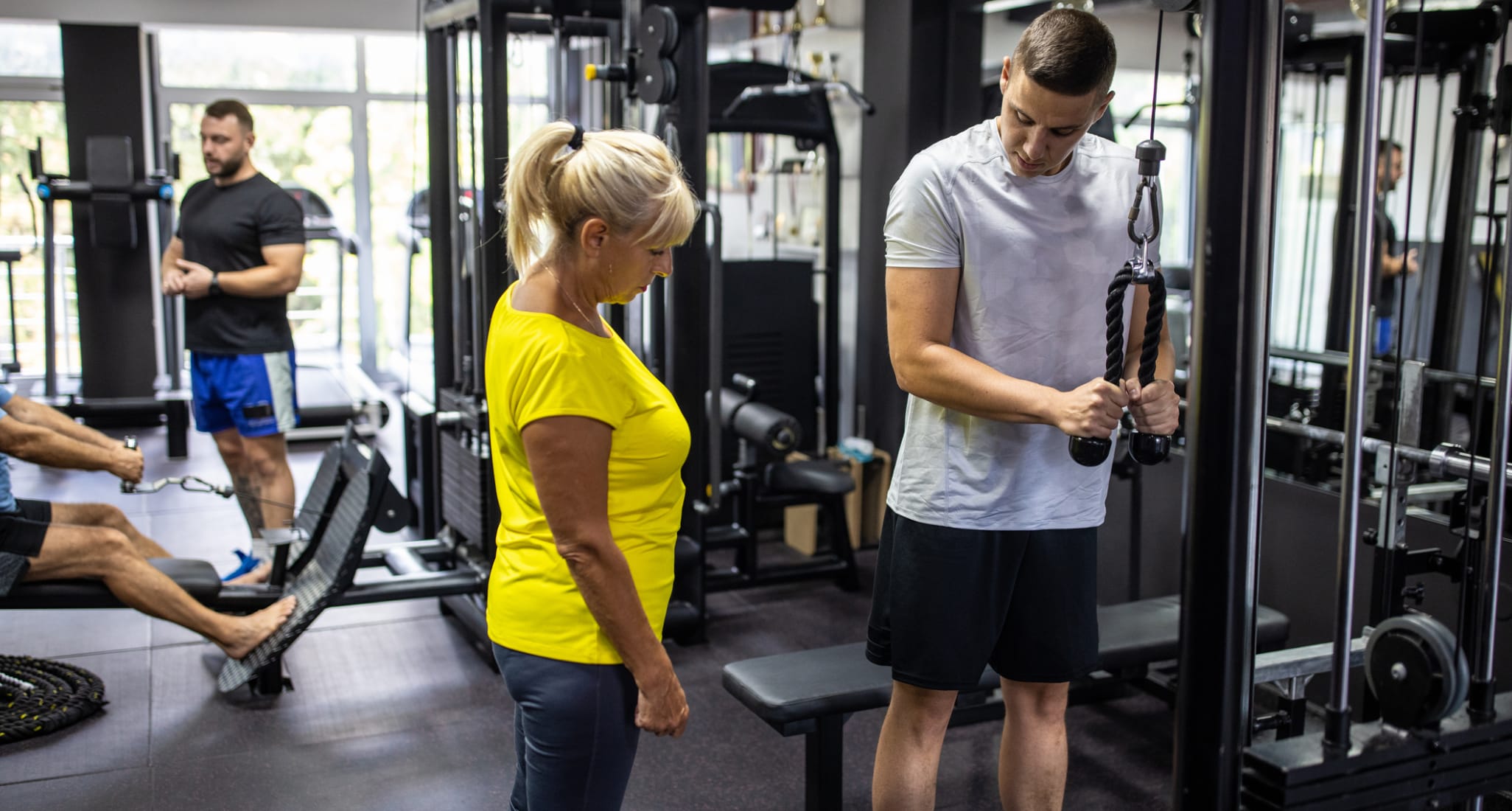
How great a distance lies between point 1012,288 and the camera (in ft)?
5.17

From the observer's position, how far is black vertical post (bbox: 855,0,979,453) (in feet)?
13.2

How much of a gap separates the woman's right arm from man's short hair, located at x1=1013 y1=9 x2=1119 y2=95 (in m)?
0.67

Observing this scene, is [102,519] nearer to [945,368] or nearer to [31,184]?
[945,368]

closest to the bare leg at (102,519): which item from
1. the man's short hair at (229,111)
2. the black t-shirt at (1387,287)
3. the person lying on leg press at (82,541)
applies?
the person lying on leg press at (82,541)

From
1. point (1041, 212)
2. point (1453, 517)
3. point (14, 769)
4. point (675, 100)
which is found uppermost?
point (675, 100)

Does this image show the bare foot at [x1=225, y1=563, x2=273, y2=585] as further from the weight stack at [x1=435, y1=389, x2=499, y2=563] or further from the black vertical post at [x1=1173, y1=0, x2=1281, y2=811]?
the black vertical post at [x1=1173, y1=0, x2=1281, y2=811]

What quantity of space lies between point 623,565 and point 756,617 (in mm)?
2467

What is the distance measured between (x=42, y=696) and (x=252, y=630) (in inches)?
19.2

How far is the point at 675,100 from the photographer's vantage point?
3256mm

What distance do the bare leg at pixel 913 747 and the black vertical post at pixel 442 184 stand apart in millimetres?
2382

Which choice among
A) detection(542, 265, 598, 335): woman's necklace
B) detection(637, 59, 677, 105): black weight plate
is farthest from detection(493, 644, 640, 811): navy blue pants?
detection(637, 59, 677, 105): black weight plate

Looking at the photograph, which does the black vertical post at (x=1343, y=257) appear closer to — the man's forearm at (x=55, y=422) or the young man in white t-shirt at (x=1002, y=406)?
the young man in white t-shirt at (x=1002, y=406)

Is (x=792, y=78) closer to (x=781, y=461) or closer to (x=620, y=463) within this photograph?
(x=781, y=461)

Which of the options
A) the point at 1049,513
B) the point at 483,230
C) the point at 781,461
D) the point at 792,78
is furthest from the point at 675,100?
the point at 1049,513
